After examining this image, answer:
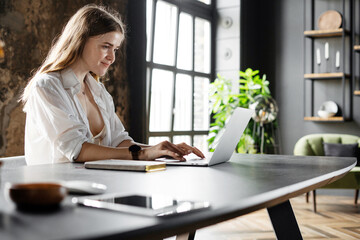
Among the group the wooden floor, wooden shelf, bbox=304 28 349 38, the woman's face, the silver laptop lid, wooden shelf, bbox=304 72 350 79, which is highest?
wooden shelf, bbox=304 28 349 38

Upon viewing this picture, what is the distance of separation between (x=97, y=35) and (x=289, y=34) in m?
4.60

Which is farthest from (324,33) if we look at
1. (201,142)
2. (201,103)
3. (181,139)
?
(181,139)

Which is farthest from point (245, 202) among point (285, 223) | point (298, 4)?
point (298, 4)

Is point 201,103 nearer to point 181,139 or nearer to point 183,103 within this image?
point 183,103

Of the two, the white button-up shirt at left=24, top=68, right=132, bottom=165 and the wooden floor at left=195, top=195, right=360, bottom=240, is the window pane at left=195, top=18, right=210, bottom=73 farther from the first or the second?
the white button-up shirt at left=24, top=68, right=132, bottom=165

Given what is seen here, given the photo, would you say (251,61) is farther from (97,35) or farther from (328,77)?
(97,35)

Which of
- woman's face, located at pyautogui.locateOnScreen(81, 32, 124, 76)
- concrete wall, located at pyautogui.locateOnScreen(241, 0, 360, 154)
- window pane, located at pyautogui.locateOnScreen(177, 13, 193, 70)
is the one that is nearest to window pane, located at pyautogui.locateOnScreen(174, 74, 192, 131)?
window pane, located at pyautogui.locateOnScreen(177, 13, 193, 70)

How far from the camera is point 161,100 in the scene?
193 inches

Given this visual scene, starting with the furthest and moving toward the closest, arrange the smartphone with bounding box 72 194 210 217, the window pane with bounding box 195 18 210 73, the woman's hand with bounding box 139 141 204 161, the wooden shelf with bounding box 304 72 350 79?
the window pane with bounding box 195 18 210 73, the wooden shelf with bounding box 304 72 350 79, the woman's hand with bounding box 139 141 204 161, the smartphone with bounding box 72 194 210 217

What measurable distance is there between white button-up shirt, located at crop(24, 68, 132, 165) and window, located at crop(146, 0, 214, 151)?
2564mm

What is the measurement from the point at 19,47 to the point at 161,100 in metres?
2.06

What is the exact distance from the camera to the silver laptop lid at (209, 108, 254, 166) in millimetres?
1579

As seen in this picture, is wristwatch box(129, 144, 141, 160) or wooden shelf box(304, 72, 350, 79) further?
wooden shelf box(304, 72, 350, 79)

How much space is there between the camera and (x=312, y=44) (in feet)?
19.8
